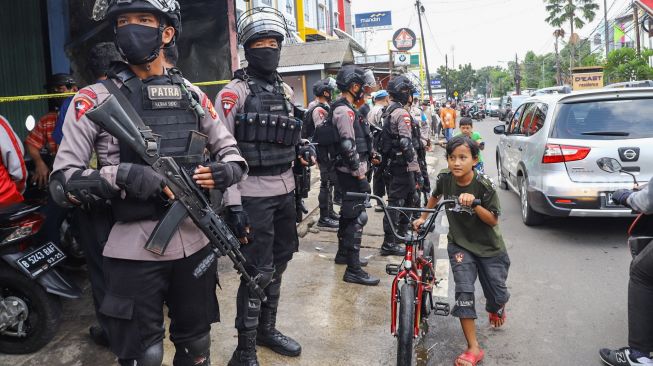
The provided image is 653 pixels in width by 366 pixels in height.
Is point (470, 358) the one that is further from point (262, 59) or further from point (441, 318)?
point (262, 59)

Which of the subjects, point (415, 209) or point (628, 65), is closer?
point (415, 209)

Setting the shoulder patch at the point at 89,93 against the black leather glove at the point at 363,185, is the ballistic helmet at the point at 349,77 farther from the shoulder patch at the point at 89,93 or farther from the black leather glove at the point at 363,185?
the shoulder patch at the point at 89,93

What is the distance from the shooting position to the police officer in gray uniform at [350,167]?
191 inches

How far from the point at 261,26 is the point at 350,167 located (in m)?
1.95

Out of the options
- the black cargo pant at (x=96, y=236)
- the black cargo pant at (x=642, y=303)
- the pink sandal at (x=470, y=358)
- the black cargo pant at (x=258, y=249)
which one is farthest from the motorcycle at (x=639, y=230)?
the black cargo pant at (x=96, y=236)

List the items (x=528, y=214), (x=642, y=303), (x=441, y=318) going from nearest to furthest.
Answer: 1. (x=642, y=303)
2. (x=441, y=318)
3. (x=528, y=214)

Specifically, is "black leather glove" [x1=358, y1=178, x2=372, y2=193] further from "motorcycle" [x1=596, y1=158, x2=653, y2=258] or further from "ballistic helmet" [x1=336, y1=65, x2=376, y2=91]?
"motorcycle" [x1=596, y1=158, x2=653, y2=258]

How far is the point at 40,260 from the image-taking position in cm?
337

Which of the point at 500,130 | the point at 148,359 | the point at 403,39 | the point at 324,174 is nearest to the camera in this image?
the point at 148,359

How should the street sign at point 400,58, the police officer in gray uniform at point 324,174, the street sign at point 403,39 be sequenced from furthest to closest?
the street sign at point 400,58 → the street sign at point 403,39 → the police officer in gray uniform at point 324,174

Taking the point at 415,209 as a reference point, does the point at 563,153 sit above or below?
above

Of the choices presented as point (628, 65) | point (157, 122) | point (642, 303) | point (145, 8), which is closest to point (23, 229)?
point (157, 122)

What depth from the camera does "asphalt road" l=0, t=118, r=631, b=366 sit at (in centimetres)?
346

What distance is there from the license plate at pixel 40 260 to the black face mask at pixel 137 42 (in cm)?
173
